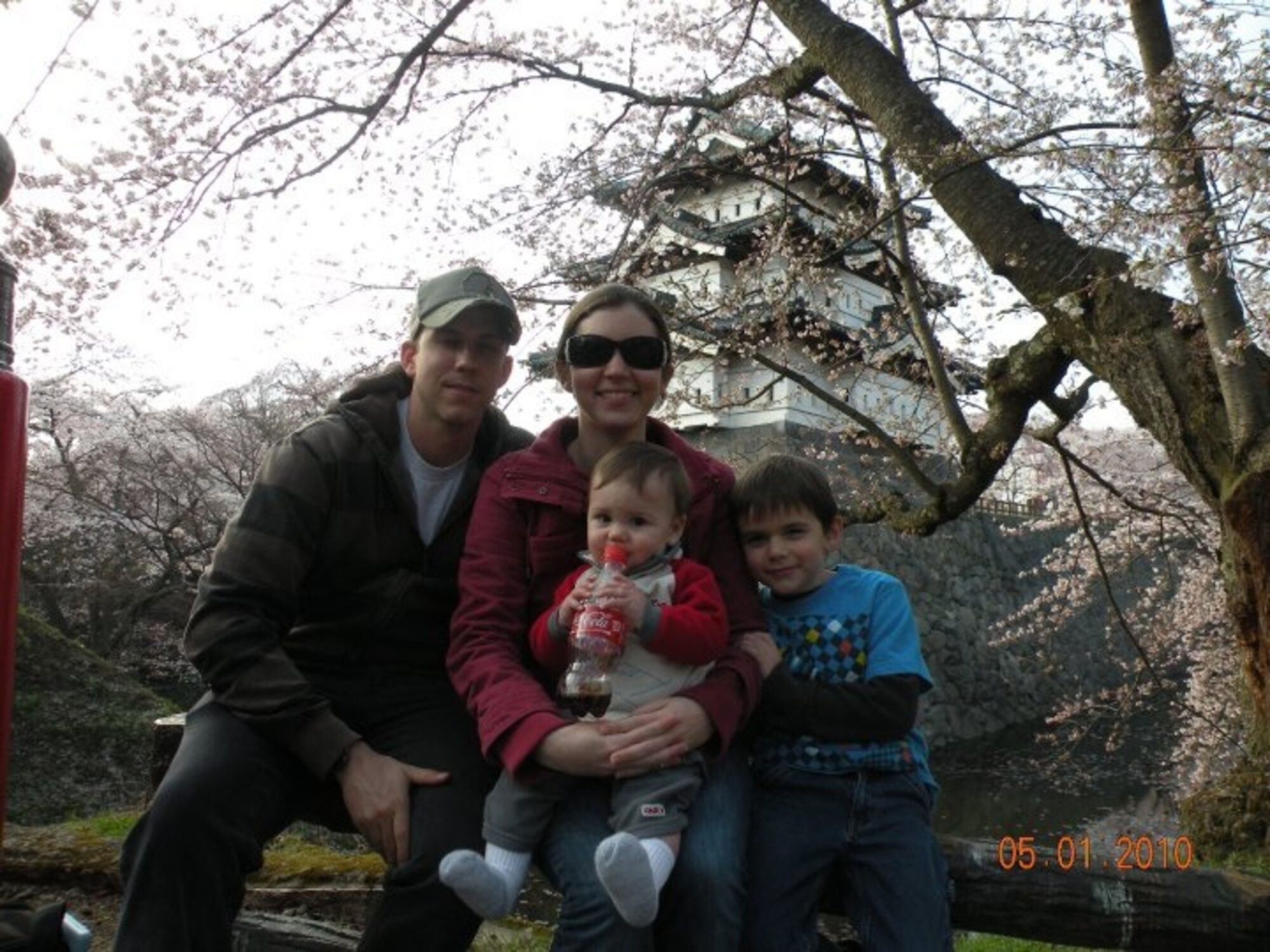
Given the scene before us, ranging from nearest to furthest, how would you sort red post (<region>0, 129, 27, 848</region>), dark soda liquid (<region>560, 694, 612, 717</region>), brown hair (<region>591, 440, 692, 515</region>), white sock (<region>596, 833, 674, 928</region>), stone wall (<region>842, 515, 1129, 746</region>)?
red post (<region>0, 129, 27, 848</region>), white sock (<region>596, 833, 674, 928</region>), dark soda liquid (<region>560, 694, 612, 717</region>), brown hair (<region>591, 440, 692, 515</region>), stone wall (<region>842, 515, 1129, 746</region>)

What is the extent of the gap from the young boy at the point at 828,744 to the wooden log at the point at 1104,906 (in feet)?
0.75

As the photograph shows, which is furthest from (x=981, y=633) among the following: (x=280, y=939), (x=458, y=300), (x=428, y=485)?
(x=458, y=300)

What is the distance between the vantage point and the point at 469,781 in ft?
6.79

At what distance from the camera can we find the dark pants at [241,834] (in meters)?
1.79

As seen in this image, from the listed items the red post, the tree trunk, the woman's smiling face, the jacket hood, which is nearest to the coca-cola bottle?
the woman's smiling face

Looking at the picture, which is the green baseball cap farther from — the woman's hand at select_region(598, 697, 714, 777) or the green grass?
the green grass

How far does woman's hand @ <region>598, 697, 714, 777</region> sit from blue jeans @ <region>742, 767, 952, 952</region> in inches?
11.2

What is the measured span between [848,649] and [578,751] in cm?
69

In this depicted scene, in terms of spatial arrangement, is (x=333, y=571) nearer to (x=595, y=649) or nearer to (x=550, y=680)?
(x=550, y=680)

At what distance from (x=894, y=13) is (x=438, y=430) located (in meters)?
4.89

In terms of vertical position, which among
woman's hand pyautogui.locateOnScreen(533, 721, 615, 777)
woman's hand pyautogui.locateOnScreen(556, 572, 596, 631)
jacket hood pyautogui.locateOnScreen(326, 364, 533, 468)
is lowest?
woman's hand pyautogui.locateOnScreen(533, 721, 615, 777)

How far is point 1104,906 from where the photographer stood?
7.39ft
